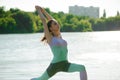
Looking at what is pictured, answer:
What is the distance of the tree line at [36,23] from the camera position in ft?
344

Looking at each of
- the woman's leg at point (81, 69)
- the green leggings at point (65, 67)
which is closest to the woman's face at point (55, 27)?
the green leggings at point (65, 67)

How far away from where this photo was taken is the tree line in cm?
10475

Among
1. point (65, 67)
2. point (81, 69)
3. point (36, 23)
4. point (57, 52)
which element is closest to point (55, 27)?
point (57, 52)

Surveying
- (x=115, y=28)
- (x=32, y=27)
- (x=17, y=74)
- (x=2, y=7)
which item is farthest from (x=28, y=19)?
(x=17, y=74)

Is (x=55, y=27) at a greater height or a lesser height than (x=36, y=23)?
greater

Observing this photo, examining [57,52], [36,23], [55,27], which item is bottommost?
[36,23]

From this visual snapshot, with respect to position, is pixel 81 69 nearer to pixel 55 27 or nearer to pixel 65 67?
pixel 65 67

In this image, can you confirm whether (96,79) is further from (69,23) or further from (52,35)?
(69,23)

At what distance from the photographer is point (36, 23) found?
366 feet

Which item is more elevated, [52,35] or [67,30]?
[52,35]

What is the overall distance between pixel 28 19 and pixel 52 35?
101 m

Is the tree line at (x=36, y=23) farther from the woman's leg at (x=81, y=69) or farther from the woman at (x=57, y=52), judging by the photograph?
the woman's leg at (x=81, y=69)

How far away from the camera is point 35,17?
113 m

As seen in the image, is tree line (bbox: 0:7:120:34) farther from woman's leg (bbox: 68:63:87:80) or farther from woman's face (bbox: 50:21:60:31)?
woman's leg (bbox: 68:63:87:80)
